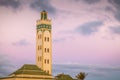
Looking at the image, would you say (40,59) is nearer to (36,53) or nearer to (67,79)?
(36,53)

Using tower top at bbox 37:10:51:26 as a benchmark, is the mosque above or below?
below

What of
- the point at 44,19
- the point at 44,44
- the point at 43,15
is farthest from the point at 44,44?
the point at 43,15

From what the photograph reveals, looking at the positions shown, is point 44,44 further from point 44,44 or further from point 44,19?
point 44,19

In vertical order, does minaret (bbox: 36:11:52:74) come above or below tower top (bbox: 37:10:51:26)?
below

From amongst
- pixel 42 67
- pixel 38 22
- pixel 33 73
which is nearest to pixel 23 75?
pixel 33 73

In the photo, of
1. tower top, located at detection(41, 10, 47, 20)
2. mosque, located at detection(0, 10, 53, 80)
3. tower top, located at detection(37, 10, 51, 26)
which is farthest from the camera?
tower top, located at detection(41, 10, 47, 20)

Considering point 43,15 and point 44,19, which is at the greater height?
point 43,15

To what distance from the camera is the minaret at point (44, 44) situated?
85438 mm

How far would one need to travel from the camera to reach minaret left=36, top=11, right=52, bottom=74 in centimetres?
8544

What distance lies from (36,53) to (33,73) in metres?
11.2

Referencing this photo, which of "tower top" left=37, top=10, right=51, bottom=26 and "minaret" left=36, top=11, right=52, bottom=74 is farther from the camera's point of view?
"tower top" left=37, top=10, right=51, bottom=26

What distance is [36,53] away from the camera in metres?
87.1

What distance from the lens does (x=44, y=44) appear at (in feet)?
282

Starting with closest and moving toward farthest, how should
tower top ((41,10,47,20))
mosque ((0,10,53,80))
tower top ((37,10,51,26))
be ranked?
1. mosque ((0,10,53,80))
2. tower top ((37,10,51,26))
3. tower top ((41,10,47,20))
